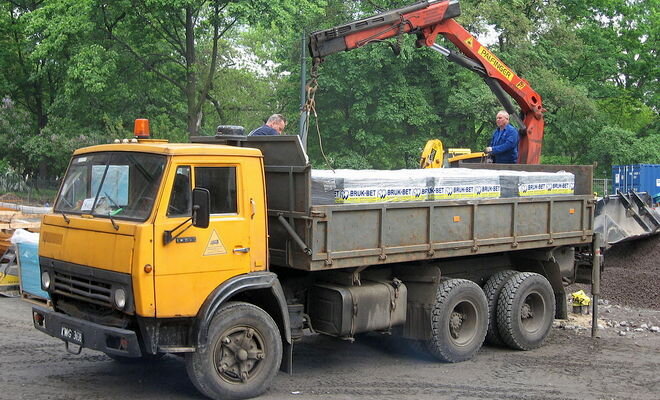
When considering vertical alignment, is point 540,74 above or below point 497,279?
above

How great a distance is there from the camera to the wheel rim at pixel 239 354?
22.4 ft

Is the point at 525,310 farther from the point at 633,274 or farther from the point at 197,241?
the point at 633,274

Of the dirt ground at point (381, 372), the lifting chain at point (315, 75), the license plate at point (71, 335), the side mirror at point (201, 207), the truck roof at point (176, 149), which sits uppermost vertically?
the lifting chain at point (315, 75)

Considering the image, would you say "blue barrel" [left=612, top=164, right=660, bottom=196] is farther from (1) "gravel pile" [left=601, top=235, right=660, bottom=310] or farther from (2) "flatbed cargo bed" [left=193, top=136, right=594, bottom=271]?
(2) "flatbed cargo bed" [left=193, top=136, right=594, bottom=271]

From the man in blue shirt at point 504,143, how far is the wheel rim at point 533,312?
2.91m

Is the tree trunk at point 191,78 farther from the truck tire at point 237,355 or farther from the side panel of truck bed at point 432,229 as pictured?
the truck tire at point 237,355

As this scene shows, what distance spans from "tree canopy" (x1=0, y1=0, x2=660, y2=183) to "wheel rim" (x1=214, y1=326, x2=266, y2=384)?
18.0m

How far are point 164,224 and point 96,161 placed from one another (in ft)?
4.08

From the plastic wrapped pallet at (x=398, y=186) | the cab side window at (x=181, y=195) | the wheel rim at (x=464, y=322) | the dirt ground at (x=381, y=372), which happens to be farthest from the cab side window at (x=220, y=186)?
the wheel rim at (x=464, y=322)

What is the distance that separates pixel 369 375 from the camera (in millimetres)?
8109

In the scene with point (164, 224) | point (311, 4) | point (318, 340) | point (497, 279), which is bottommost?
point (318, 340)

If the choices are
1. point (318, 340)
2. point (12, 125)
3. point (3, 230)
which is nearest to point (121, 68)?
point (12, 125)

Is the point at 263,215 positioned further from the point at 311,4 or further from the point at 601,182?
the point at 601,182

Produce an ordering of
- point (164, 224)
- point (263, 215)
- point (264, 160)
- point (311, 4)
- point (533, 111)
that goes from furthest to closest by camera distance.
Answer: point (311, 4), point (533, 111), point (264, 160), point (263, 215), point (164, 224)
